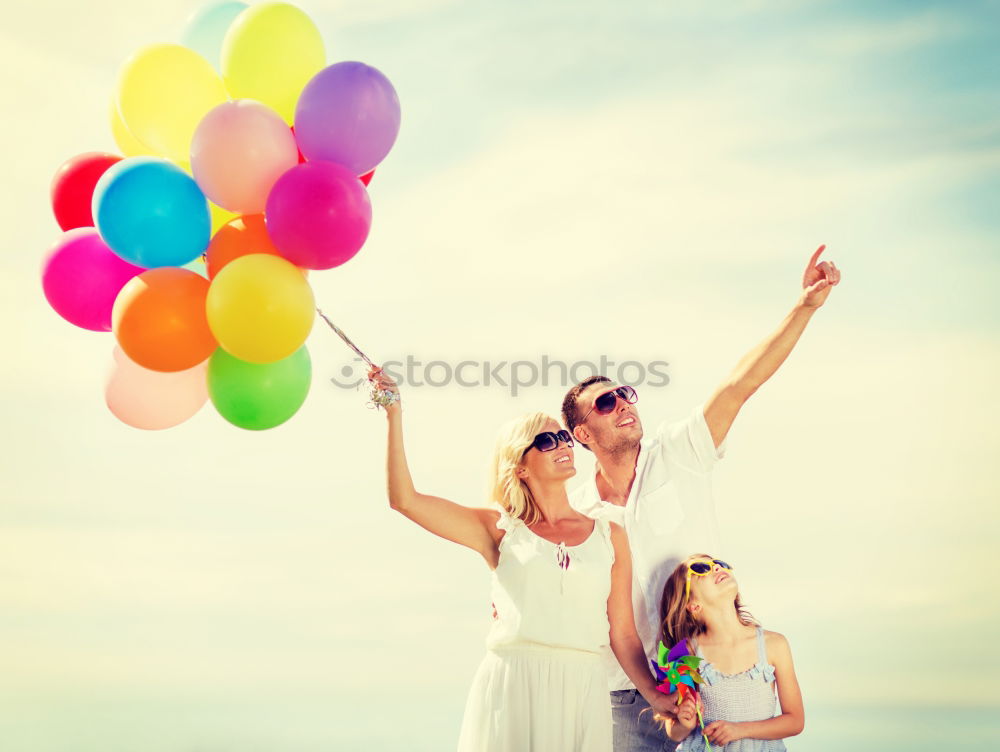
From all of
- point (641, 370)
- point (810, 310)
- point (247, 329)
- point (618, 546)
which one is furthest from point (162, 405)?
point (641, 370)

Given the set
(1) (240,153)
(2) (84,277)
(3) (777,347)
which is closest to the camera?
(1) (240,153)

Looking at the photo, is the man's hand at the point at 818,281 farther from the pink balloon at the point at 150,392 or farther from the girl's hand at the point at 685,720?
the pink balloon at the point at 150,392

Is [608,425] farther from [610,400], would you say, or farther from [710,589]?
[710,589]

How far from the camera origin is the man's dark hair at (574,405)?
14.6 ft

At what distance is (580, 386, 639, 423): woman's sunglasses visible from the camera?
4367 mm

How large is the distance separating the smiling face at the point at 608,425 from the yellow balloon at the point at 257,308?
4.38 feet

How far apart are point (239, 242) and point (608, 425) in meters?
1.59

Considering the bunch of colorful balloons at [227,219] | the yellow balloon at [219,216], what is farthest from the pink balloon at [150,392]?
the yellow balloon at [219,216]

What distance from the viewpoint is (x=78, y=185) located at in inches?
156

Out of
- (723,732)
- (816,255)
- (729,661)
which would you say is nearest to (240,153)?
(816,255)

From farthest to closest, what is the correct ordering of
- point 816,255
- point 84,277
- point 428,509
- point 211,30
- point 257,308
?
point 816,255, point 211,30, point 84,277, point 428,509, point 257,308

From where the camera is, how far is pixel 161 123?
12.3 ft

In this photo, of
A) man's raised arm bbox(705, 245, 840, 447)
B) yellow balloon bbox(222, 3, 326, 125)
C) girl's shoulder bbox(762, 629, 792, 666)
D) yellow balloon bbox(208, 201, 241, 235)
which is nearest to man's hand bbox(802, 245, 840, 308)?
man's raised arm bbox(705, 245, 840, 447)

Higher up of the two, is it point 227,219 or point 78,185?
point 78,185
